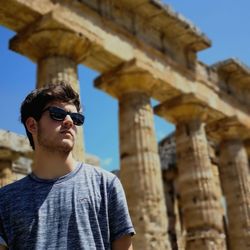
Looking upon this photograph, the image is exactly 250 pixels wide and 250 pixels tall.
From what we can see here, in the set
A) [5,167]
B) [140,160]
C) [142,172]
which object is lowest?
[142,172]

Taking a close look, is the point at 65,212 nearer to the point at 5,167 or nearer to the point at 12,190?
the point at 12,190

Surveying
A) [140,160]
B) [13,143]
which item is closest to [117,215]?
[140,160]

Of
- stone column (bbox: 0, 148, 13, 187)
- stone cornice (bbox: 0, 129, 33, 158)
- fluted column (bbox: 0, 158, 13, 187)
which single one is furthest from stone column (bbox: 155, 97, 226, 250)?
fluted column (bbox: 0, 158, 13, 187)

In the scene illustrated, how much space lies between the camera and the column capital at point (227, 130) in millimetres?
18781

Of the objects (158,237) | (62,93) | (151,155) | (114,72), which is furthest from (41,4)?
(62,93)

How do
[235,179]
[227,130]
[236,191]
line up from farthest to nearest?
[227,130], [235,179], [236,191]

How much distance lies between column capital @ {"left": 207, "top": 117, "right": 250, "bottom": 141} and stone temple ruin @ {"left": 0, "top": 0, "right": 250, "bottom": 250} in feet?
0.14

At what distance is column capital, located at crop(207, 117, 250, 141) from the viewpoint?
739 inches

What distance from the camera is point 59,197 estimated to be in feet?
9.41

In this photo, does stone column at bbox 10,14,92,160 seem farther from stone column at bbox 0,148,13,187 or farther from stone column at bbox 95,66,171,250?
stone column at bbox 0,148,13,187

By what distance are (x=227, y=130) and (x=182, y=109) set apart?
10.7 feet

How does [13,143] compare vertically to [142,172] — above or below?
above

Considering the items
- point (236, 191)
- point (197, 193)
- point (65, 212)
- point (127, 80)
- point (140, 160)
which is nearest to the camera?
point (65, 212)

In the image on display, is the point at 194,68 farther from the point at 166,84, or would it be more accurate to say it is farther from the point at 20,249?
the point at 20,249
